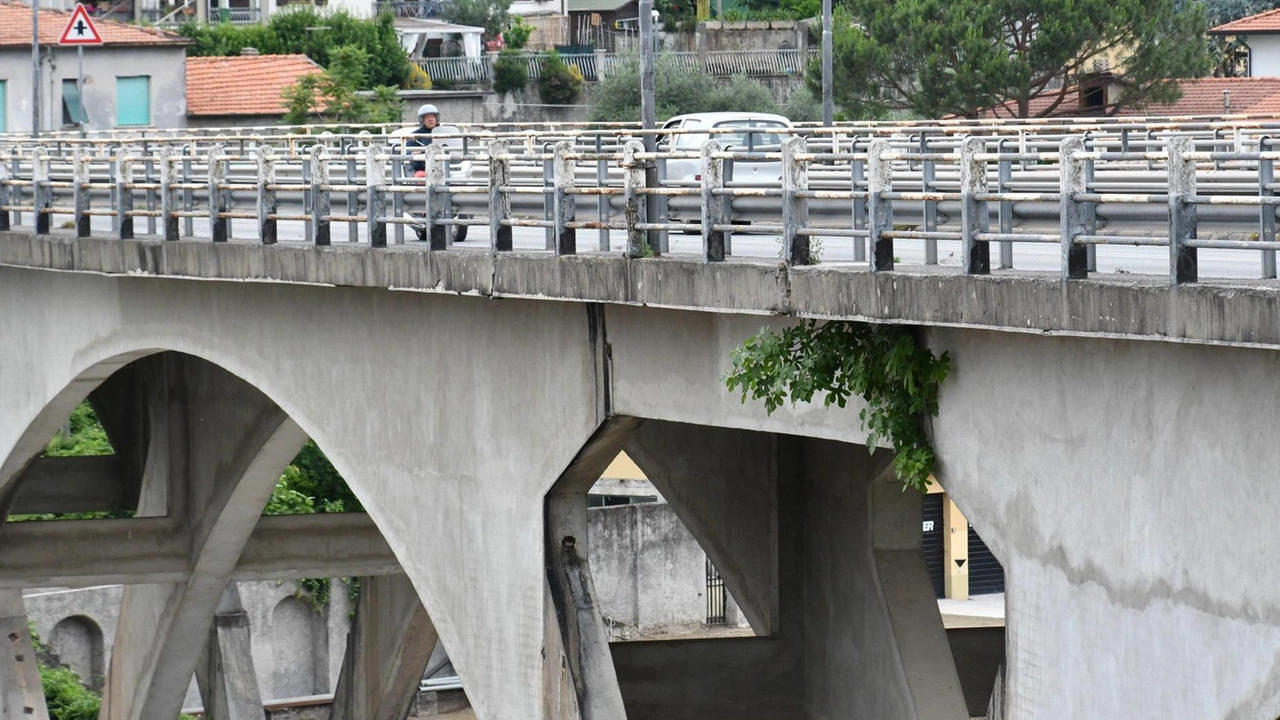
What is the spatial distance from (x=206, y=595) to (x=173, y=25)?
42.3 m

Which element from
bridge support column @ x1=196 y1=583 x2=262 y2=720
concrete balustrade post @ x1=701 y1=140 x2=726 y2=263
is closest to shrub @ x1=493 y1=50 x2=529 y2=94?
bridge support column @ x1=196 y1=583 x2=262 y2=720

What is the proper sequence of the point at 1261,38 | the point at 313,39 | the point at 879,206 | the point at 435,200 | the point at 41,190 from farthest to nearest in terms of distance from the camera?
the point at 313,39 < the point at 1261,38 < the point at 41,190 < the point at 435,200 < the point at 879,206

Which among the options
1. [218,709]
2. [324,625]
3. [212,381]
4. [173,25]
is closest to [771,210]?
[212,381]

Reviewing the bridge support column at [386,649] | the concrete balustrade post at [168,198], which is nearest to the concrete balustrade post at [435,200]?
the concrete balustrade post at [168,198]

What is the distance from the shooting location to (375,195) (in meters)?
15.2

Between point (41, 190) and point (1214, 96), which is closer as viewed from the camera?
point (41, 190)

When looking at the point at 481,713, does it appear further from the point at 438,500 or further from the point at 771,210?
the point at 771,210

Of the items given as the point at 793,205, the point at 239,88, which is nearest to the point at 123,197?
the point at 793,205

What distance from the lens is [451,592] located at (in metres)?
15.8

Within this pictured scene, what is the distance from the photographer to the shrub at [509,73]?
65.1 meters

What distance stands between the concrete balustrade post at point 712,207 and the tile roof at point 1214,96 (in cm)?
3566

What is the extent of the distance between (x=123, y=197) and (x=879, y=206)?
1009 centimetres

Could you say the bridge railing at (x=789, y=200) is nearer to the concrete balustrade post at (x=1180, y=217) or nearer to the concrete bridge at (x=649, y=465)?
the concrete balustrade post at (x=1180, y=217)

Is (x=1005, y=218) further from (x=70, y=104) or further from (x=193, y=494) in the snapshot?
(x=70, y=104)
